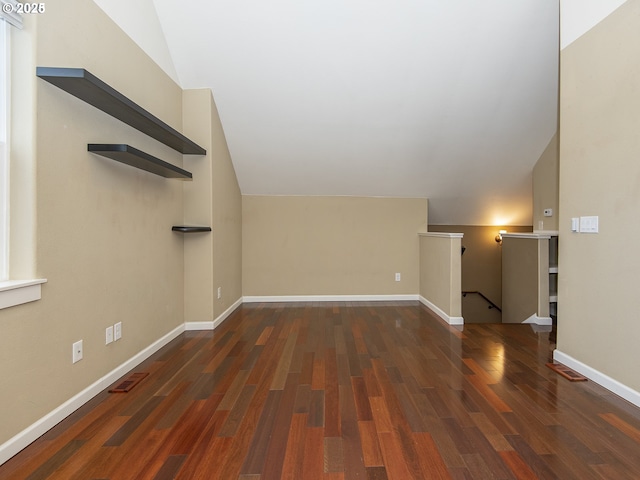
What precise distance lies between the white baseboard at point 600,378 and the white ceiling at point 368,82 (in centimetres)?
268

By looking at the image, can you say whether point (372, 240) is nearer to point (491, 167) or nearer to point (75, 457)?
point (491, 167)

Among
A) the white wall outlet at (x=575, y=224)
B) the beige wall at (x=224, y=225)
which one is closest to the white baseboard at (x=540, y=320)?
the white wall outlet at (x=575, y=224)

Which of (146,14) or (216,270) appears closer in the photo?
(146,14)

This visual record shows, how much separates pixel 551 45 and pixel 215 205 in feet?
12.4

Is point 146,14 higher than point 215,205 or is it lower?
higher

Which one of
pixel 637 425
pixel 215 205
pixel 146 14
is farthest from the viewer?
pixel 215 205

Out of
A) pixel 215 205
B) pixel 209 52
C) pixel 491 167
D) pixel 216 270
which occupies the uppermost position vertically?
pixel 209 52

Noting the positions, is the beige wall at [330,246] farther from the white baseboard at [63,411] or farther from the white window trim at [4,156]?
the white window trim at [4,156]

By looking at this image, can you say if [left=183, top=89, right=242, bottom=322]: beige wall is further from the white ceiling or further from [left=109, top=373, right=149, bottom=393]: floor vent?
[left=109, top=373, right=149, bottom=393]: floor vent

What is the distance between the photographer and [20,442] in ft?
5.27

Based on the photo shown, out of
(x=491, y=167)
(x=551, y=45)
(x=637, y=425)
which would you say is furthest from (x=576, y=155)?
(x=491, y=167)

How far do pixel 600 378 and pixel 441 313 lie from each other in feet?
6.11

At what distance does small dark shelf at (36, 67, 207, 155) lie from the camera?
1.68 meters

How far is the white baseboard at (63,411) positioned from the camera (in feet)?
5.13
